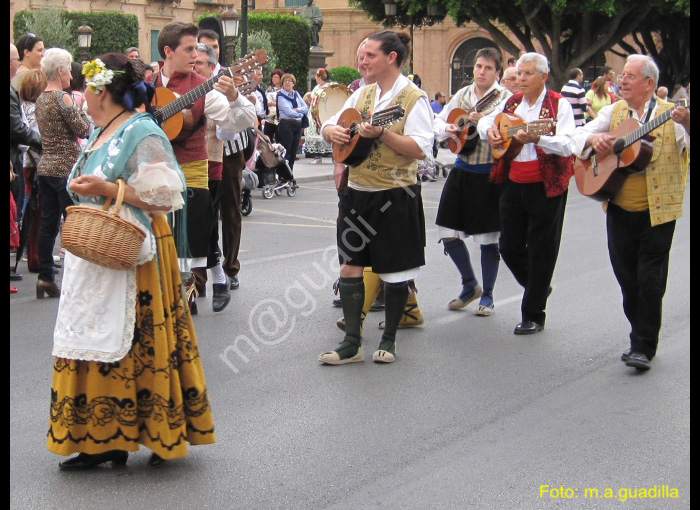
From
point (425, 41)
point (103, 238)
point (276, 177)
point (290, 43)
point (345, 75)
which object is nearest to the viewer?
point (103, 238)

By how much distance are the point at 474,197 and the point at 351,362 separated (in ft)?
6.48

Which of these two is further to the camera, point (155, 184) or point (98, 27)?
point (98, 27)

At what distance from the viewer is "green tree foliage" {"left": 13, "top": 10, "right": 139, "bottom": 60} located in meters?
39.3

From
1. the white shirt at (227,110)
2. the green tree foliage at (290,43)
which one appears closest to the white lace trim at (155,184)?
the white shirt at (227,110)

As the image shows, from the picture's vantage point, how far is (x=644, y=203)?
6.23m

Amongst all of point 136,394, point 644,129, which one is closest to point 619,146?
point 644,129

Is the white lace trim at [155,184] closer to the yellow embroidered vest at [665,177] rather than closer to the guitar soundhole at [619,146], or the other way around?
the guitar soundhole at [619,146]

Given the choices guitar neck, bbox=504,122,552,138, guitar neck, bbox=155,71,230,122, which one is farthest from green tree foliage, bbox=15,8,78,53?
guitar neck, bbox=504,122,552,138

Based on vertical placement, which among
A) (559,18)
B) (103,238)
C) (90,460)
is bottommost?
(90,460)

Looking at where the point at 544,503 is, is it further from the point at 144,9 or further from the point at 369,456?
the point at 144,9

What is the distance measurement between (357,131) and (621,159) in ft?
5.27

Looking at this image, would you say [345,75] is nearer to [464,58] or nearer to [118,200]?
[464,58]

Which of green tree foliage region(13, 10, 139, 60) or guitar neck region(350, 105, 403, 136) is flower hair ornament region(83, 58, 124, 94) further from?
green tree foliage region(13, 10, 139, 60)

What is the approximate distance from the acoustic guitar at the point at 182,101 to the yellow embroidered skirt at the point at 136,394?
2198mm
